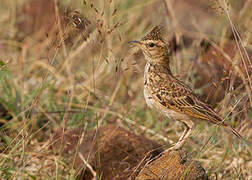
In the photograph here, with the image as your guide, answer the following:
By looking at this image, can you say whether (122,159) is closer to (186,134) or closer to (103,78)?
(186,134)

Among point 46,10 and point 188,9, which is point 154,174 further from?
point 188,9

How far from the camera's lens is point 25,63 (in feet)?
23.1

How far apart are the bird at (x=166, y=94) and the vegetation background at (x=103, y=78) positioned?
0.19 m

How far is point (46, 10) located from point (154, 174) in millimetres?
5681

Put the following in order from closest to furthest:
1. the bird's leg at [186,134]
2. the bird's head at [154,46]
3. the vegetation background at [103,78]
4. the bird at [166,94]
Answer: the vegetation background at [103,78] < the bird's leg at [186,134] < the bird at [166,94] < the bird's head at [154,46]

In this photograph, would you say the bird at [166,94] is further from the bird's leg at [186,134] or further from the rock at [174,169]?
the rock at [174,169]

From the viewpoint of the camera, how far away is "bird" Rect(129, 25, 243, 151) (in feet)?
13.6

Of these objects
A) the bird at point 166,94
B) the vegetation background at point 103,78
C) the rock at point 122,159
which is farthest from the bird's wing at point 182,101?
the rock at point 122,159

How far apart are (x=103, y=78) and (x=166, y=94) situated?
264 centimetres

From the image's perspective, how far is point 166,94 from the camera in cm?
423

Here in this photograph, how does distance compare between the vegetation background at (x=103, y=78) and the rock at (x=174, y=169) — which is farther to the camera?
the vegetation background at (x=103, y=78)

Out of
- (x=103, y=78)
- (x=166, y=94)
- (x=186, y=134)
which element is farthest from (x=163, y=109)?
(x=103, y=78)

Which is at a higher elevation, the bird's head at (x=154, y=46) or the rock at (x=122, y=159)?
the bird's head at (x=154, y=46)

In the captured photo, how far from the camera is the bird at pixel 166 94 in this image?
4146 mm
